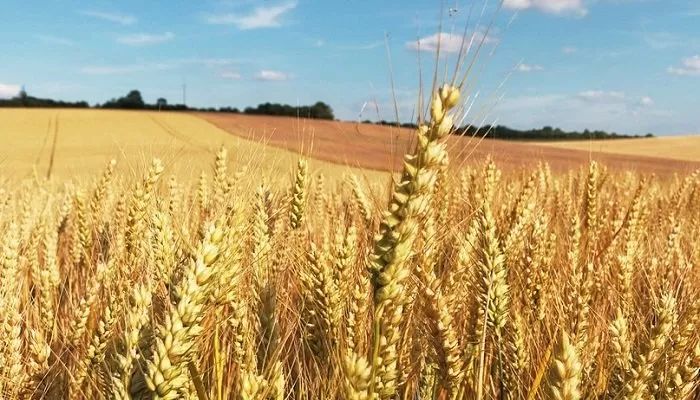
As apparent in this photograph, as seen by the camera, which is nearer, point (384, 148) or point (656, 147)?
point (384, 148)

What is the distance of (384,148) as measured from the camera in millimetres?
1533

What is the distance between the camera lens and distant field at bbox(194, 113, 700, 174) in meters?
1.33

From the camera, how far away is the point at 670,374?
4.66ft

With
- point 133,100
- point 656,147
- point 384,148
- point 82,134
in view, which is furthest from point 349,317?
point 133,100

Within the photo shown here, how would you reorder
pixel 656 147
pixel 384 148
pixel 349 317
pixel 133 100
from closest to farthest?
pixel 349 317 → pixel 384 148 → pixel 656 147 → pixel 133 100

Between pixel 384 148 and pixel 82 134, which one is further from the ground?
pixel 384 148

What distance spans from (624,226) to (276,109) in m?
41.8

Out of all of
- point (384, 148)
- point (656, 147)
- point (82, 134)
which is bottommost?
point (82, 134)

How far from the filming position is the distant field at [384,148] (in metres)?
1.33

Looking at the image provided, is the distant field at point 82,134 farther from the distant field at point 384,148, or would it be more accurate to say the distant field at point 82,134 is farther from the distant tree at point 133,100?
the distant tree at point 133,100

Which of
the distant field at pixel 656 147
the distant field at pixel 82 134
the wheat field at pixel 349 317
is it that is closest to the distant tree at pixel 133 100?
the distant field at pixel 82 134

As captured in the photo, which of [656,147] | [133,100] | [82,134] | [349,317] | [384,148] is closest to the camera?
[349,317]

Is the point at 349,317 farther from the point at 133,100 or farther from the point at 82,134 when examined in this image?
the point at 133,100

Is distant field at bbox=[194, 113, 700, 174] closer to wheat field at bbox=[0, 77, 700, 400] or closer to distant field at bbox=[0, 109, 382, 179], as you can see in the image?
wheat field at bbox=[0, 77, 700, 400]
